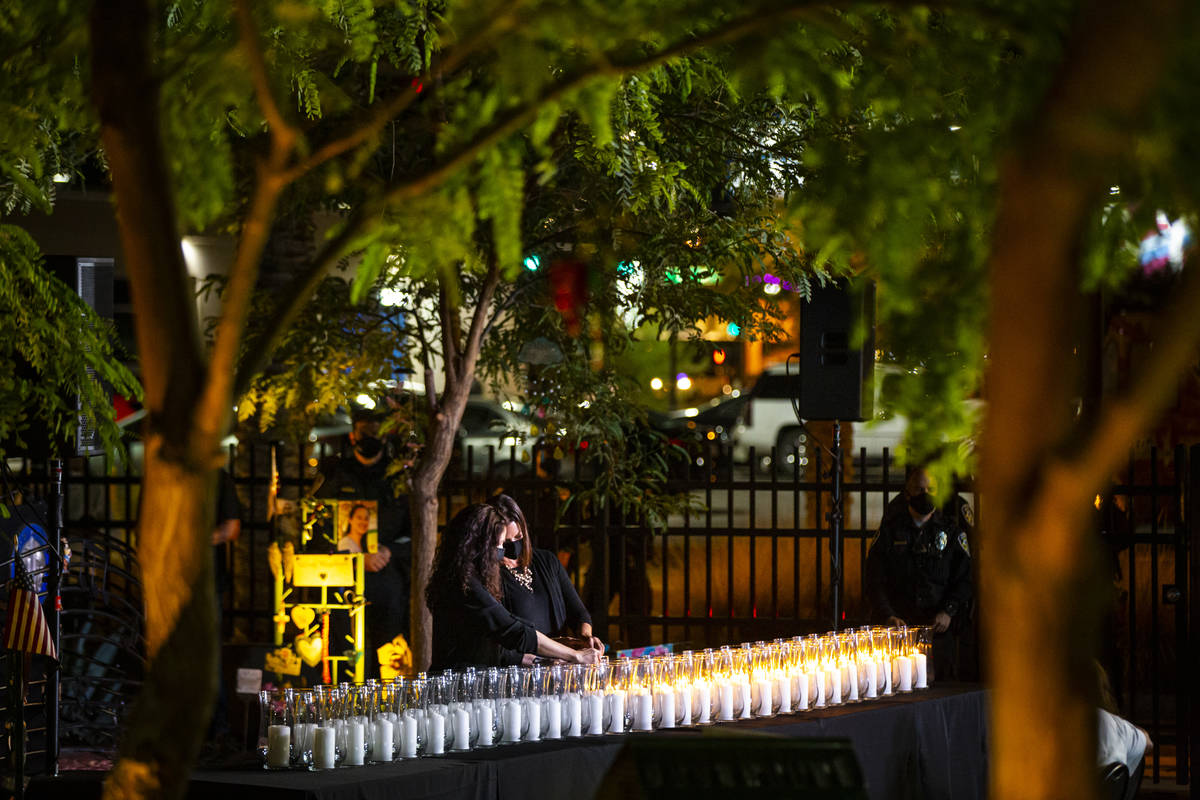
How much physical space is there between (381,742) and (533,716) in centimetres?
67

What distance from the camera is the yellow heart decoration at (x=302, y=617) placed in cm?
955

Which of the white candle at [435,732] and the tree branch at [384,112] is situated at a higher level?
the tree branch at [384,112]

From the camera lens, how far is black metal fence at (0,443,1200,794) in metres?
9.80

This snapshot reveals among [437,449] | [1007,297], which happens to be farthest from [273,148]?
[437,449]

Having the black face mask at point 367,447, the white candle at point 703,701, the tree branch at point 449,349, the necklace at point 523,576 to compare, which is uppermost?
the tree branch at point 449,349

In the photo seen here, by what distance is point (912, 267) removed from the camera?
283cm

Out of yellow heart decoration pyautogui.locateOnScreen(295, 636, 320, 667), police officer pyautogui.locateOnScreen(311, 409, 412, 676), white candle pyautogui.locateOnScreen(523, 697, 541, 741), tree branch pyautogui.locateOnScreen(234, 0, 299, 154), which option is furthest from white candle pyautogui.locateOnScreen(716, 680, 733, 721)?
police officer pyautogui.locateOnScreen(311, 409, 412, 676)

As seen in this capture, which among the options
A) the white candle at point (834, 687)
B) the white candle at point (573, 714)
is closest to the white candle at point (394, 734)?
the white candle at point (573, 714)

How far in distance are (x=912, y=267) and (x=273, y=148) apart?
1.21m

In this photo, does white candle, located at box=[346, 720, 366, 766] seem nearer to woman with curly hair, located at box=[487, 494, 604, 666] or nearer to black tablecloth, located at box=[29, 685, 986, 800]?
black tablecloth, located at box=[29, 685, 986, 800]

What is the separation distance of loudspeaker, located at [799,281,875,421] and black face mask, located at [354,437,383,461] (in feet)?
9.58

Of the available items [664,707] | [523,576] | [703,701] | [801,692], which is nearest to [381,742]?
[664,707]

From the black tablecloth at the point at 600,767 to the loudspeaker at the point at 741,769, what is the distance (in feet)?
0.74

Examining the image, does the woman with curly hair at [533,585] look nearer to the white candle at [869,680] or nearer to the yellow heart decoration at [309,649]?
the white candle at [869,680]
